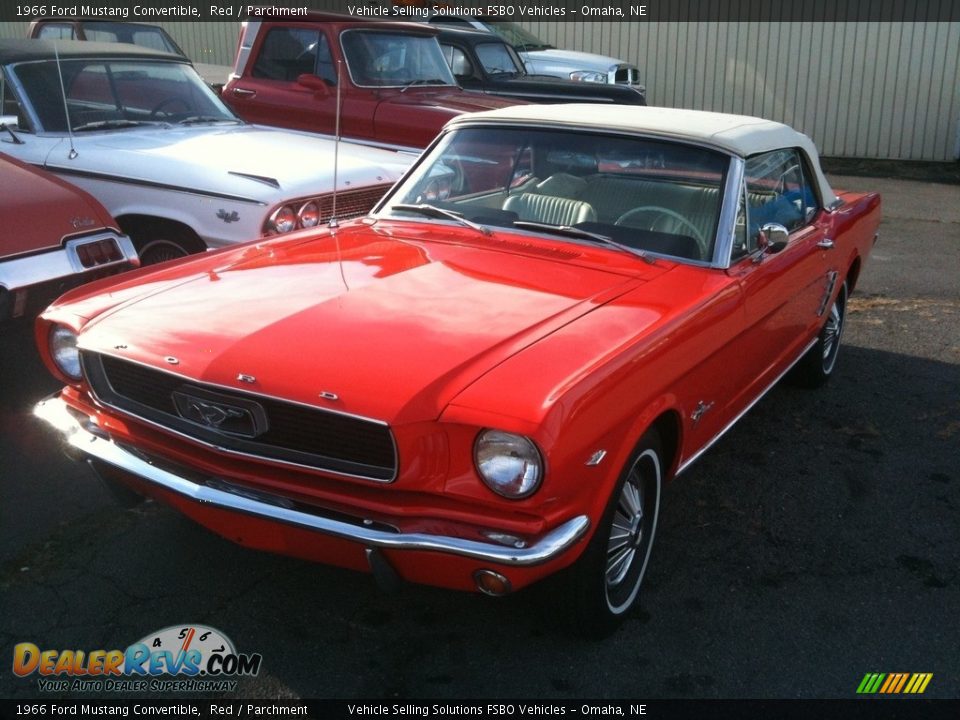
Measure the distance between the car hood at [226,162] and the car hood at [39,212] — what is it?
0.56 meters

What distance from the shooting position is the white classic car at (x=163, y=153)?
531cm

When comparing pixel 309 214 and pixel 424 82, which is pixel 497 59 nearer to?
pixel 424 82

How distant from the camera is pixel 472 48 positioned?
10844 mm

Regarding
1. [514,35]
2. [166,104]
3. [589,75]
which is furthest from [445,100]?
[514,35]

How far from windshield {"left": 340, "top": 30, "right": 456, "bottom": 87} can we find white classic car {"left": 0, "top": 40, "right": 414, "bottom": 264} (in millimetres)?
1526

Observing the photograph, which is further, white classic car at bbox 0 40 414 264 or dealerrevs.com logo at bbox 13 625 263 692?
white classic car at bbox 0 40 414 264

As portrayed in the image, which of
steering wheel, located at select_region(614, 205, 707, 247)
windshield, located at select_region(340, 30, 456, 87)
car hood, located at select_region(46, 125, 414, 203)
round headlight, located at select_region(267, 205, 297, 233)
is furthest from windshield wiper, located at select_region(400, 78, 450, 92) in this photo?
steering wheel, located at select_region(614, 205, 707, 247)

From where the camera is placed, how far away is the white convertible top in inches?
154

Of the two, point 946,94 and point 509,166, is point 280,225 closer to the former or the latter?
point 509,166

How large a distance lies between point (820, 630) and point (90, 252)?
11.9 feet

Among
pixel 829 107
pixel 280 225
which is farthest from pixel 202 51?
pixel 280 225

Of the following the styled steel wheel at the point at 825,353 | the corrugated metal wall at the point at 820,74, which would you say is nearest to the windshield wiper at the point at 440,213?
the styled steel wheel at the point at 825,353

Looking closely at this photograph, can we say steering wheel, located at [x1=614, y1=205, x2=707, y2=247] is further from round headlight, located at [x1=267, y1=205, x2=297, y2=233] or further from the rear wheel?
the rear wheel

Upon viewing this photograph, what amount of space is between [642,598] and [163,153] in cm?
379
